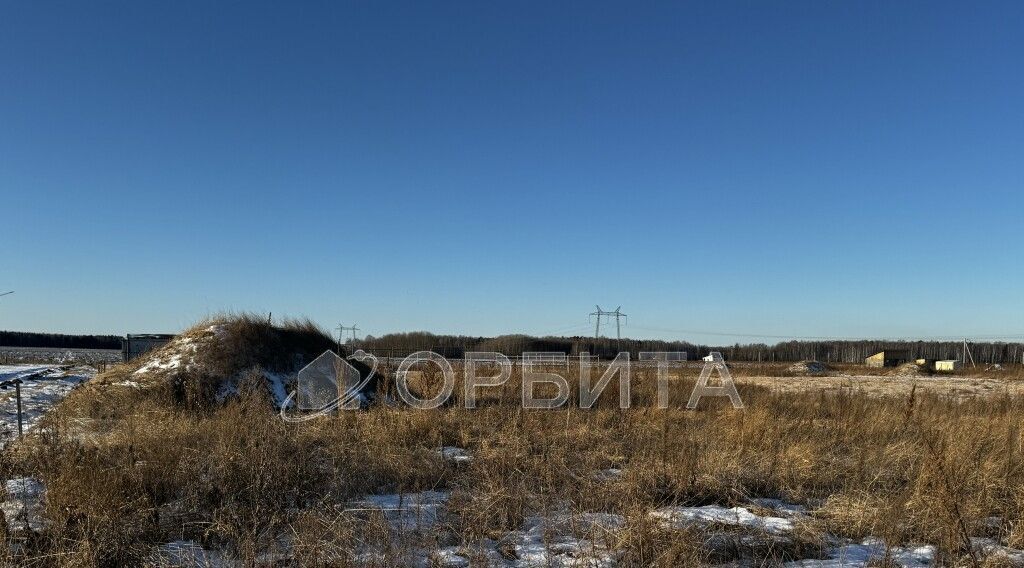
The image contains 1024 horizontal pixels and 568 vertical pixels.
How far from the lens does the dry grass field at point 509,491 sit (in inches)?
138

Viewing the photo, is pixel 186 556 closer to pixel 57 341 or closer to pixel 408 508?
pixel 408 508

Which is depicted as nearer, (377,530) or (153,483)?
(377,530)

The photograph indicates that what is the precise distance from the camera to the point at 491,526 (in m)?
4.12

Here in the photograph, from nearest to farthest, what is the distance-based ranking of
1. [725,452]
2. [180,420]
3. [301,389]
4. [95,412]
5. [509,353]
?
[725,452] → [180,420] → [95,412] → [301,389] → [509,353]

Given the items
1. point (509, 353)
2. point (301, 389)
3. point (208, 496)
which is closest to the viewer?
point (208, 496)

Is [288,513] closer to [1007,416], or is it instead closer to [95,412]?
[95,412]

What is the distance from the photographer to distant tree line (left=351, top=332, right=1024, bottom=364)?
5880cm

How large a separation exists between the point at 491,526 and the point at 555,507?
1.97ft

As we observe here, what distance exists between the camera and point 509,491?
4.70 meters

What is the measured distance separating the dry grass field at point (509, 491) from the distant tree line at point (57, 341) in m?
70.5

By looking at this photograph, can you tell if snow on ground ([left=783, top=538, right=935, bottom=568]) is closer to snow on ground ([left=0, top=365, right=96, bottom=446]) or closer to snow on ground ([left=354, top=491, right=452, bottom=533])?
snow on ground ([left=354, top=491, right=452, bottom=533])

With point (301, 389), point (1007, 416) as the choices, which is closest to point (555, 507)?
point (301, 389)

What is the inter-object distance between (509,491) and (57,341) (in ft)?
267

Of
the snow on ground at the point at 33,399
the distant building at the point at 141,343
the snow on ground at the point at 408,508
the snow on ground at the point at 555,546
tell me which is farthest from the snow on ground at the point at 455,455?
the distant building at the point at 141,343
